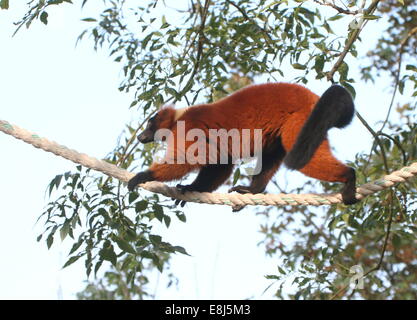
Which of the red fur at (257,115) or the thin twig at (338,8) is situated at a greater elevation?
the thin twig at (338,8)

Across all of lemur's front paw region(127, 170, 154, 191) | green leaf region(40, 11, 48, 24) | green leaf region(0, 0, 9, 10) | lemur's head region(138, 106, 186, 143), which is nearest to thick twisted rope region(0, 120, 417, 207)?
lemur's front paw region(127, 170, 154, 191)

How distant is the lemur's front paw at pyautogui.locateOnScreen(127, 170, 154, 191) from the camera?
445cm

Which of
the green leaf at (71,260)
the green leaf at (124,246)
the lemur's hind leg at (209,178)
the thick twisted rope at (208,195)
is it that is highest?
the lemur's hind leg at (209,178)

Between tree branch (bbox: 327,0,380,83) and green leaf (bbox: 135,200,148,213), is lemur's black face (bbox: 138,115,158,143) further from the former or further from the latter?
tree branch (bbox: 327,0,380,83)

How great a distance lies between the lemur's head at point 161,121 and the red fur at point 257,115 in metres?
0.08

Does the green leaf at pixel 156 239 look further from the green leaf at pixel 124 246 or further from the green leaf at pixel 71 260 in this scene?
the green leaf at pixel 71 260

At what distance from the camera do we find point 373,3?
4.91m

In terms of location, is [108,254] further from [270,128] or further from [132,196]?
[270,128]

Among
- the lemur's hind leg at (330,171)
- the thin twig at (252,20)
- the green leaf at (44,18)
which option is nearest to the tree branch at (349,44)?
the thin twig at (252,20)

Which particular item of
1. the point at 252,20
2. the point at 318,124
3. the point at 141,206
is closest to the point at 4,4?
the point at 141,206

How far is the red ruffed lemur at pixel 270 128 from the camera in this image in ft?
14.2

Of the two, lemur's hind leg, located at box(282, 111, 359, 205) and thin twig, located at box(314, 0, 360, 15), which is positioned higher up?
thin twig, located at box(314, 0, 360, 15)
